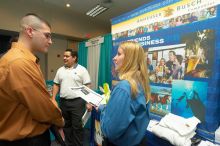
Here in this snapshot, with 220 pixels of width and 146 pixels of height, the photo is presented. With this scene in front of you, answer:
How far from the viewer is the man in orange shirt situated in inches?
43.6

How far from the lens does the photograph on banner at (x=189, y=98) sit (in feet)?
5.39

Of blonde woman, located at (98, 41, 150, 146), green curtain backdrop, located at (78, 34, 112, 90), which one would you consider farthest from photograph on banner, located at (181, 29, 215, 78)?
green curtain backdrop, located at (78, 34, 112, 90)

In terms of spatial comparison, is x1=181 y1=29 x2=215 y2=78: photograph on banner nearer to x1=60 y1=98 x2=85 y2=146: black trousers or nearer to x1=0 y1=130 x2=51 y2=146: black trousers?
x1=0 y1=130 x2=51 y2=146: black trousers

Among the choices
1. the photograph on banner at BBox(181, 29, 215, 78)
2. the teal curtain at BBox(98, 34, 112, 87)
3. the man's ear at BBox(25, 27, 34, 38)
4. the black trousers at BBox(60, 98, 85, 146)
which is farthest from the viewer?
the teal curtain at BBox(98, 34, 112, 87)

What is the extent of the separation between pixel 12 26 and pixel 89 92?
299cm

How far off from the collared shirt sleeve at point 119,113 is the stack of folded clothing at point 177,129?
23.1 inches

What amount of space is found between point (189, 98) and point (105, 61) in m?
2.13

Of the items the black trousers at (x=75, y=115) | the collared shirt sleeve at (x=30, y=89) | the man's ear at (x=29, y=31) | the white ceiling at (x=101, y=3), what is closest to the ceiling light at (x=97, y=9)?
the white ceiling at (x=101, y=3)

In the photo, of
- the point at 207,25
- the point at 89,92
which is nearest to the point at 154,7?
the point at 207,25

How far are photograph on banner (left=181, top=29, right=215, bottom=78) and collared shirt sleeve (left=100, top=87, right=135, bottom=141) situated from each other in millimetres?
855

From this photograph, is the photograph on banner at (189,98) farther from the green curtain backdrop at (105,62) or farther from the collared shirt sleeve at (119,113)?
the green curtain backdrop at (105,62)

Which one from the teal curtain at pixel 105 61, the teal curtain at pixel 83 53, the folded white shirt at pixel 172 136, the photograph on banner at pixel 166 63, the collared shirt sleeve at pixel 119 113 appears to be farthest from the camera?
the teal curtain at pixel 83 53

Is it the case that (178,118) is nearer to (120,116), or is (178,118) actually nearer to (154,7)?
(120,116)

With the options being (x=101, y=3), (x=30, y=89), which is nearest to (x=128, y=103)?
(x=30, y=89)
